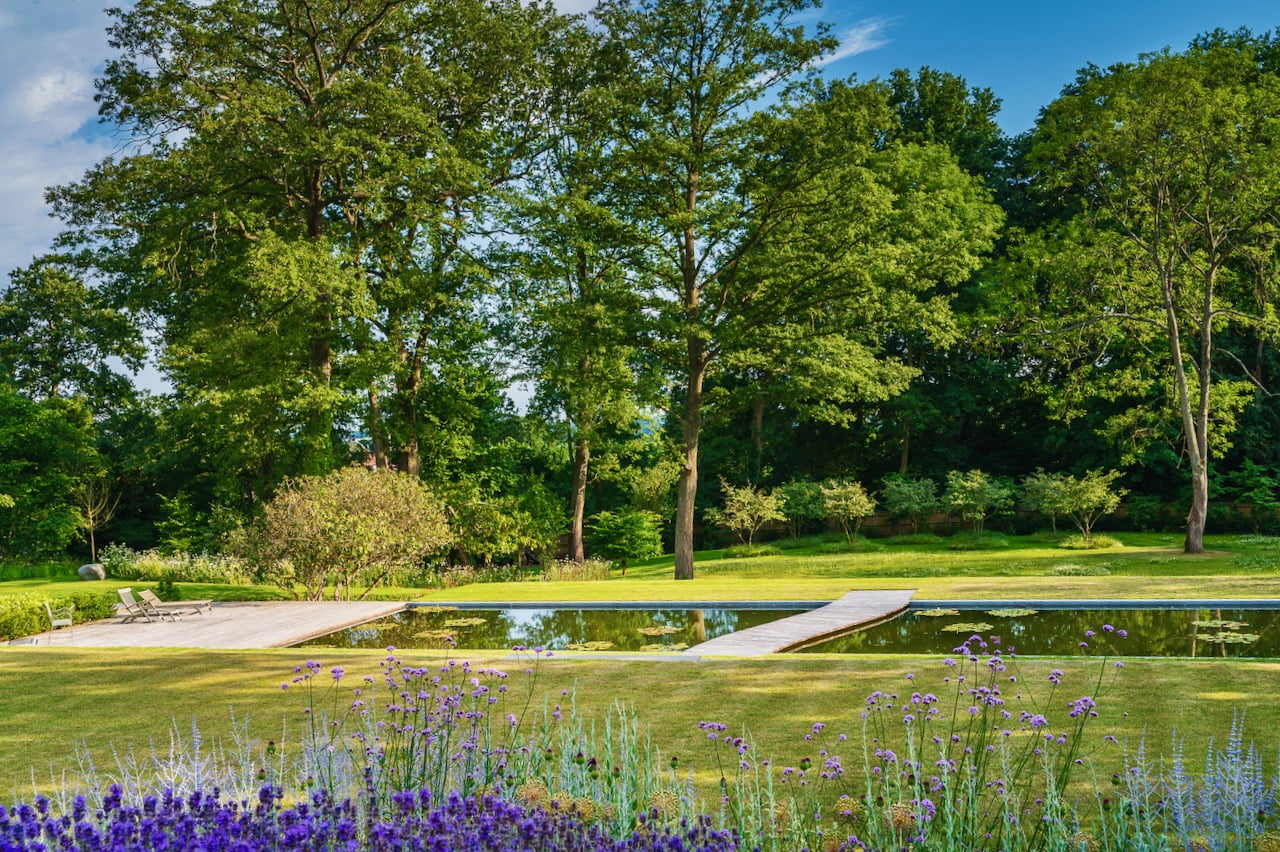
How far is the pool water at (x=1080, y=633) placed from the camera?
8.38 m

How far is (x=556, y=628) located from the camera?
11.4 m

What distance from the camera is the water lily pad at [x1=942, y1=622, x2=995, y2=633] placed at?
9.57 m

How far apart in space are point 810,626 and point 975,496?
672 inches

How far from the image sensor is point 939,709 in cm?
591

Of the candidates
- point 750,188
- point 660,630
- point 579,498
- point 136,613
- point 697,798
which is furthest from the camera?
point 579,498

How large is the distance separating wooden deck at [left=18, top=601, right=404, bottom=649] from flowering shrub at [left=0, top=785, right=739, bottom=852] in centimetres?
792

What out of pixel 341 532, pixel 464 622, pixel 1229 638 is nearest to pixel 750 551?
pixel 341 532

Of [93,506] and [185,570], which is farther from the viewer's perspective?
[93,506]

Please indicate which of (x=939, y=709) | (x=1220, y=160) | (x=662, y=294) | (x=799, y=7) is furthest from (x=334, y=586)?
(x=1220, y=160)

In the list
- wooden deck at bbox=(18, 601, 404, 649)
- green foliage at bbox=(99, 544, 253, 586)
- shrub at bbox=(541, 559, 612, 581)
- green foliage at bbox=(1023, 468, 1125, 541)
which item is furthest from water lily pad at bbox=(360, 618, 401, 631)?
green foliage at bbox=(1023, 468, 1125, 541)

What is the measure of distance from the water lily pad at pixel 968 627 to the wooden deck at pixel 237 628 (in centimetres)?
750

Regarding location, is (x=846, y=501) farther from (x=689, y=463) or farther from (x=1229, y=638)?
(x=1229, y=638)

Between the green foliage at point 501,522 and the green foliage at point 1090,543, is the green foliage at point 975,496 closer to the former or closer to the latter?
the green foliage at point 1090,543

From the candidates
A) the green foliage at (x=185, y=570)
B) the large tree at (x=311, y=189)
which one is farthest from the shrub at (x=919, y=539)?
the green foliage at (x=185, y=570)
